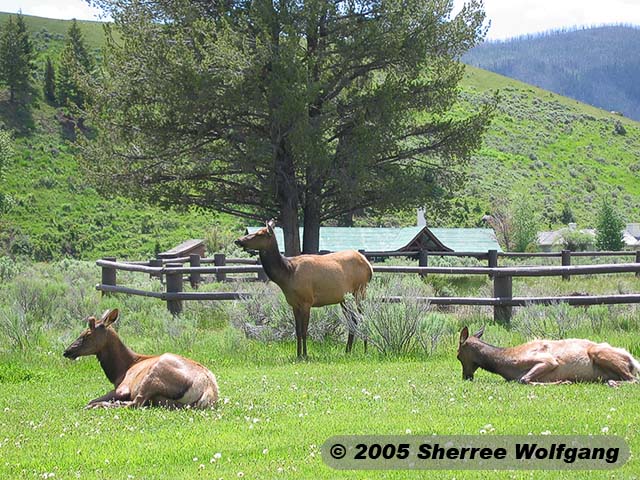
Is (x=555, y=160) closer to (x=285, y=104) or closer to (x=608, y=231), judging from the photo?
(x=608, y=231)

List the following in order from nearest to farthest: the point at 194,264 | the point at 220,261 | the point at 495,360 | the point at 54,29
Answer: the point at 495,360 → the point at 194,264 → the point at 220,261 → the point at 54,29

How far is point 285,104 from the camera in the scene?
68.3 feet

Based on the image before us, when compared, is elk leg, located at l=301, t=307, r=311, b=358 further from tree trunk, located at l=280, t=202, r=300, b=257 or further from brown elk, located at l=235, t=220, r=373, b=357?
tree trunk, located at l=280, t=202, r=300, b=257

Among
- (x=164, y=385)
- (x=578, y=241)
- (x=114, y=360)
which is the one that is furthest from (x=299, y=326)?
(x=578, y=241)

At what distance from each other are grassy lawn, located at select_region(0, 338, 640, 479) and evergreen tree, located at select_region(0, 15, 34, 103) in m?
70.7

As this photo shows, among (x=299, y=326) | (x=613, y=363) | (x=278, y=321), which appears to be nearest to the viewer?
(x=613, y=363)

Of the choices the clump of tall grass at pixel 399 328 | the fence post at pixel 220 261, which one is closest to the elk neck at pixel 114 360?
the clump of tall grass at pixel 399 328

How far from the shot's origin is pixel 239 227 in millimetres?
62156

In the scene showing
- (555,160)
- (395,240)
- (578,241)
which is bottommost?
(578,241)

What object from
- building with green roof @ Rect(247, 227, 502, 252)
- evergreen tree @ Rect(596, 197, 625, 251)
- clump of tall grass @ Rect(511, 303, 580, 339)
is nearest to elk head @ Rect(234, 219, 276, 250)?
clump of tall grass @ Rect(511, 303, 580, 339)

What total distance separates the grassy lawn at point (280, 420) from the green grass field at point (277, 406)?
0.02 m

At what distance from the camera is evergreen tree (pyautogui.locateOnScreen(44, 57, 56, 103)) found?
80062mm

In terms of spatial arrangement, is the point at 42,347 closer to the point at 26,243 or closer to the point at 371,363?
the point at 371,363

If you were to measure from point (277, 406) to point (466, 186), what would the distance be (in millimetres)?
33358
